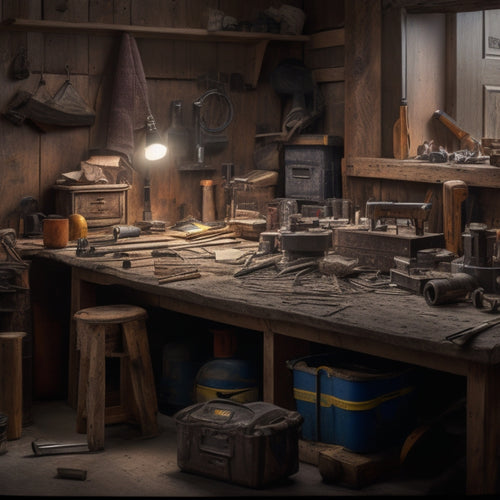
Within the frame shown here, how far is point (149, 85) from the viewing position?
679 centimetres

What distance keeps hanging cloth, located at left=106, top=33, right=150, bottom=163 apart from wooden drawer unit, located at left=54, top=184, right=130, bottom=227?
0.30m

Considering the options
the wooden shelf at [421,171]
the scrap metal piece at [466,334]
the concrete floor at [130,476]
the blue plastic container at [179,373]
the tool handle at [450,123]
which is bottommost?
the concrete floor at [130,476]

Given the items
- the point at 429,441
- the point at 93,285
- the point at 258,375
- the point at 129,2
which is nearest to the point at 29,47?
the point at 129,2

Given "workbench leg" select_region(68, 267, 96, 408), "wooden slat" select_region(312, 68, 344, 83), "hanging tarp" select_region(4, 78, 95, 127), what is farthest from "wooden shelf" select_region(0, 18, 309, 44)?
"workbench leg" select_region(68, 267, 96, 408)

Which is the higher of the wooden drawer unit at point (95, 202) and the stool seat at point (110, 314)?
the wooden drawer unit at point (95, 202)

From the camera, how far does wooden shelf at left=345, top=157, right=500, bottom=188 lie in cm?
553

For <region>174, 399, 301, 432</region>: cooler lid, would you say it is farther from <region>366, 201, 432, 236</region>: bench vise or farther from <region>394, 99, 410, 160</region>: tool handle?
<region>394, 99, 410, 160</region>: tool handle

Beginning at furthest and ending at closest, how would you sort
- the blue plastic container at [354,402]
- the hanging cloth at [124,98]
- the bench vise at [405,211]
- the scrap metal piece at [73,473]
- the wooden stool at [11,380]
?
the hanging cloth at [124,98], the wooden stool at [11,380], the bench vise at [405,211], the scrap metal piece at [73,473], the blue plastic container at [354,402]

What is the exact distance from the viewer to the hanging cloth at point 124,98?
21.4ft

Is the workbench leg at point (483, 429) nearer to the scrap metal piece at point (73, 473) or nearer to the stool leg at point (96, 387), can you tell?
the scrap metal piece at point (73, 473)

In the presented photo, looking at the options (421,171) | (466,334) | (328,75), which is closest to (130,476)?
(466,334)

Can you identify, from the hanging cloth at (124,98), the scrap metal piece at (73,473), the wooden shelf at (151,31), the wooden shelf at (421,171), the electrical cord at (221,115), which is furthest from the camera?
the electrical cord at (221,115)

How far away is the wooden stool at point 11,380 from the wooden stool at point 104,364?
13.2 inches

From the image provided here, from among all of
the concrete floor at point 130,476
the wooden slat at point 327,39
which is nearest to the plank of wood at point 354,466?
Answer: the concrete floor at point 130,476
